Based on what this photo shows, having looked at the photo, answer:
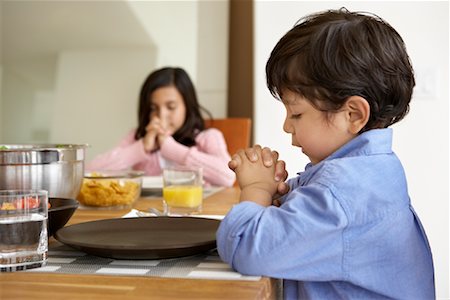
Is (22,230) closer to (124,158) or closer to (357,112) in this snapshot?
(357,112)

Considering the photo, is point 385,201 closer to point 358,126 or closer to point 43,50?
point 358,126

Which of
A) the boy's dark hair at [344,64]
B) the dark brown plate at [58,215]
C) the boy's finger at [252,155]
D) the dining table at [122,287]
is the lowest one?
the dining table at [122,287]

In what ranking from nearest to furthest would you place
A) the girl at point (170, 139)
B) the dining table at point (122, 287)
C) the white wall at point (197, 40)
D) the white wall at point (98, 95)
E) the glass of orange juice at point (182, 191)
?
the dining table at point (122, 287) → the glass of orange juice at point (182, 191) → the girl at point (170, 139) → the white wall at point (197, 40) → the white wall at point (98, 95)

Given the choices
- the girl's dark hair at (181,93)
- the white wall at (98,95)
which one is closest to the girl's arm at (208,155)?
the girl's dark hair at (181,93)

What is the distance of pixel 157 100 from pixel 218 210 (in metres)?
1.44

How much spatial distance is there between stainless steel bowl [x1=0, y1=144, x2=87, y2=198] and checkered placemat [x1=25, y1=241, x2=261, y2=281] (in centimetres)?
23

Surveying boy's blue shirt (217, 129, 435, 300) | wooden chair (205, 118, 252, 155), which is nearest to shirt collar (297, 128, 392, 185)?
boy's blue shirt (217, 129, 435, 300)

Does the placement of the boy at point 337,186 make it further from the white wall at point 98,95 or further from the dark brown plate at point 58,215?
the white wall at point 98,95

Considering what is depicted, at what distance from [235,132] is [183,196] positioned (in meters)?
1.29

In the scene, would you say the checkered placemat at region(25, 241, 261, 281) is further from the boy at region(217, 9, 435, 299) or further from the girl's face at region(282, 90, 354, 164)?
the girl's face at region(282, 90, 354, 164)

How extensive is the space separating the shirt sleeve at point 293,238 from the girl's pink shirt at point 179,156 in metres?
1.44

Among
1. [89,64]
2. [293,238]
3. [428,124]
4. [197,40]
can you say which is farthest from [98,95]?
[293,238]

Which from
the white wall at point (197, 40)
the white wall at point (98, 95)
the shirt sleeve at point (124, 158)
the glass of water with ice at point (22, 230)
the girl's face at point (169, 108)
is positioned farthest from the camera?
the white wall at point (98, 95)

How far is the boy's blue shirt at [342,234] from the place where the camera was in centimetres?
73
